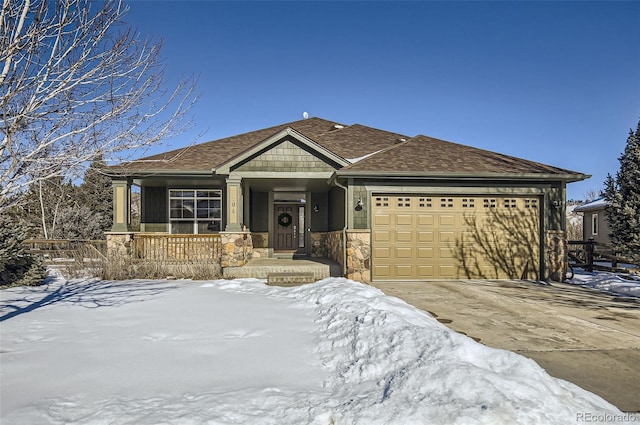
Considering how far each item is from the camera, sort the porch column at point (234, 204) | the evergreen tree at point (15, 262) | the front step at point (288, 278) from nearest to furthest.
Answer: the evergreen tree at point (15, 262) < the front step at point (288, 278) < the porch column at point (234, 204)

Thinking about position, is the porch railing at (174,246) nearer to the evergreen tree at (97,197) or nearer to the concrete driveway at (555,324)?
the concrete driveway at (555,324)

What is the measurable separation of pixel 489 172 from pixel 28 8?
10.2 m

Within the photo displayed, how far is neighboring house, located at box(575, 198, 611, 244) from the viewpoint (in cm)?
2039

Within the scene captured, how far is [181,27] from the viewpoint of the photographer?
7453 millimetres

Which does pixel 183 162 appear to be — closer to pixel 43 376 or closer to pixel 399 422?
pixel 43 376

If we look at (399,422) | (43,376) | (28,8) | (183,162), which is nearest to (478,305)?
(399,422)

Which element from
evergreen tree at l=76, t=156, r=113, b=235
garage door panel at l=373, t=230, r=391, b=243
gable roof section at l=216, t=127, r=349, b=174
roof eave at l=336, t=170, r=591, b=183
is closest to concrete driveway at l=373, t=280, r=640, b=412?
garage door panel at l=373, t=230, r=391, b=243

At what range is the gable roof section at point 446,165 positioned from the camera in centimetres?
977

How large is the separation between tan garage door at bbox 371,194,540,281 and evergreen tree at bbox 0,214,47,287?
901cm

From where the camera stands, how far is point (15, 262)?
8.92 m

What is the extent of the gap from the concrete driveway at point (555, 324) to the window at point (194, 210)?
7.37 meters

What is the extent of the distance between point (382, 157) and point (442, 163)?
1798mm

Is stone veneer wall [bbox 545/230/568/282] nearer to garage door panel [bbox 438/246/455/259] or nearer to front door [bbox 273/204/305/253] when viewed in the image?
garage door panel [bbox 438/246/455/259]

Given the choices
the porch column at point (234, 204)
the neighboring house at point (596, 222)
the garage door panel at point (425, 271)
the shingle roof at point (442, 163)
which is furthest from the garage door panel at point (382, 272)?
the neighboring house at point (596, 222)
